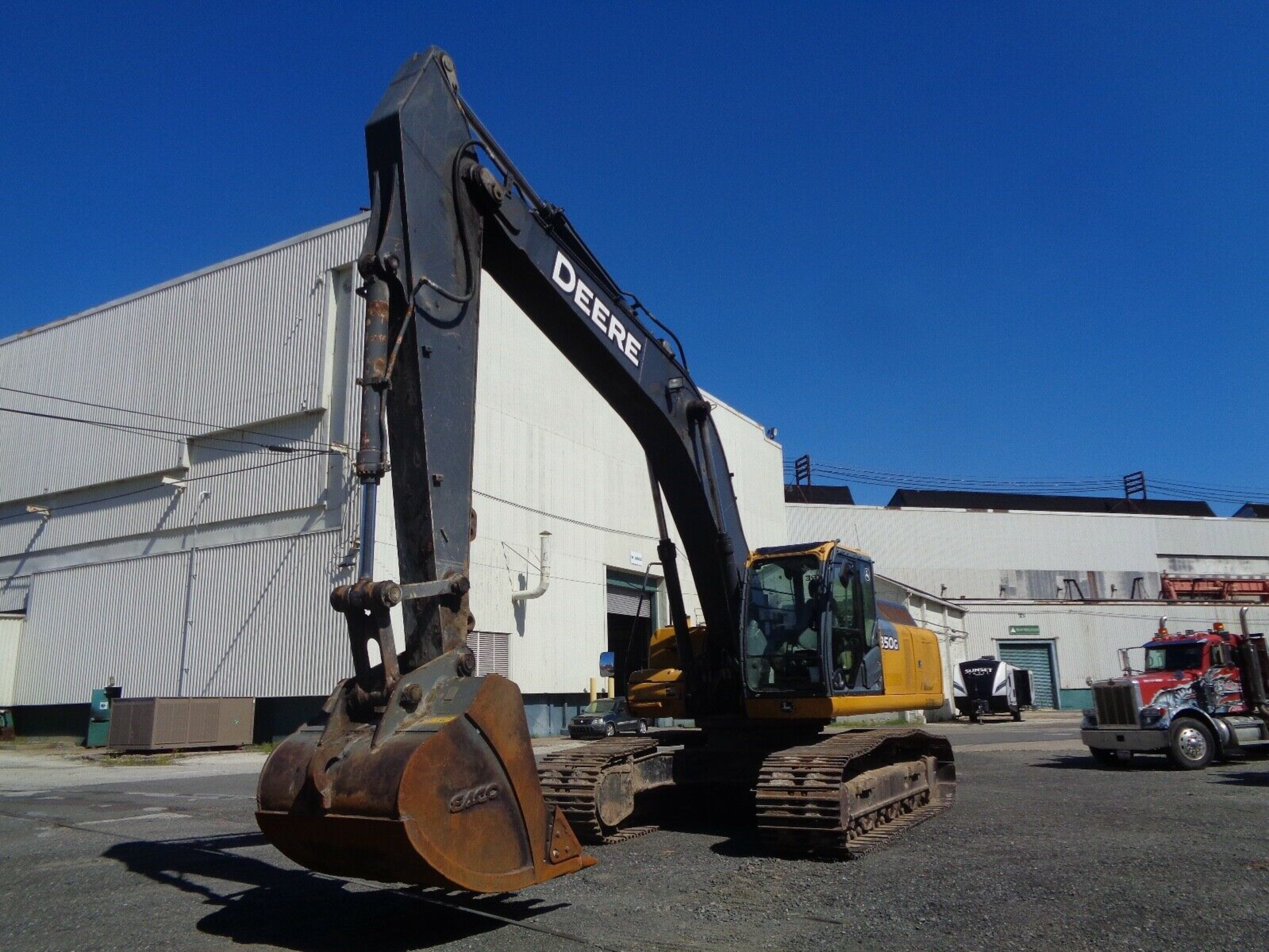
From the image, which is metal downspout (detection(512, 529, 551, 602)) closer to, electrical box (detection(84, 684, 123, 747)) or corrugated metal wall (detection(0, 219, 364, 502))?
corrugated metal wall (detection(0, 219, 364, 502))

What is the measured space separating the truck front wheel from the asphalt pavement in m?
5.35

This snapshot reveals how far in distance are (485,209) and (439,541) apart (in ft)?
8.96

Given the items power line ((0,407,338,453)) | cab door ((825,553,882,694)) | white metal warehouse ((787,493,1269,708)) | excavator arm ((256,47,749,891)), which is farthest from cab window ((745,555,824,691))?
white metal warehouse ((787,493,1269,708))

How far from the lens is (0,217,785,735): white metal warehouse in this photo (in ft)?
87.9

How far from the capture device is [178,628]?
2844 cm

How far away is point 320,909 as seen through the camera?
652 cm

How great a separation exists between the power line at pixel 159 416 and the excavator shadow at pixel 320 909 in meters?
20.0

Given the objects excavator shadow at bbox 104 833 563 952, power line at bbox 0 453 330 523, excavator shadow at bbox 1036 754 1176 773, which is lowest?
excavator shadow at bbox 1036 754 1176 773

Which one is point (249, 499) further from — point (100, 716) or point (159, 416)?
point (100, 716)

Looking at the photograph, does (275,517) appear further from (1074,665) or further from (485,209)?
(1074,665)

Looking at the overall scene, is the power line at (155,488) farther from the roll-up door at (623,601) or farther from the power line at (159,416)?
the roll-up door at (623,601)

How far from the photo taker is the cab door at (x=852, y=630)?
9406 millimetres

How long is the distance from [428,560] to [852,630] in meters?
5.32

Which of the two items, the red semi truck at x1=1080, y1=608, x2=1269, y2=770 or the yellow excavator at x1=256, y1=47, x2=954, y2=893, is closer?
the yellow excavator at x1=256, y1=47, x2=954, y2=893
